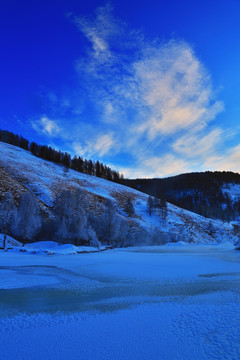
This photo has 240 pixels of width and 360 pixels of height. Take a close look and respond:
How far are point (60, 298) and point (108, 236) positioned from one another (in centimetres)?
5260

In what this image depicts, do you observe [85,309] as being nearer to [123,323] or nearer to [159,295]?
[123,323]

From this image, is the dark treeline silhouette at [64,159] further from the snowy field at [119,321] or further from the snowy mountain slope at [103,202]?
the snowy field at [119,321]

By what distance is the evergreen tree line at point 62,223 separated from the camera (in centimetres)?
4609

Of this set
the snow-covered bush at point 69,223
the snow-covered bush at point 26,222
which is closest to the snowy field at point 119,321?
the snow-covered bush at point 26,222

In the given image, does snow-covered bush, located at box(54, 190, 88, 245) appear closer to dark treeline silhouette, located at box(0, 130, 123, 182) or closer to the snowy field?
the snowy field

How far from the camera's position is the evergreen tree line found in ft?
151

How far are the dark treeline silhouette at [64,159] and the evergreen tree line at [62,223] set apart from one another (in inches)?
3101

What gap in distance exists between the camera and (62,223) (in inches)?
2008

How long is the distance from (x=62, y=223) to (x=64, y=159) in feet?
322

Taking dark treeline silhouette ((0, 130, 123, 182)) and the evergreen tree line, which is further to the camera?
dark treeline silhouette ((0, 130, 123, 182))

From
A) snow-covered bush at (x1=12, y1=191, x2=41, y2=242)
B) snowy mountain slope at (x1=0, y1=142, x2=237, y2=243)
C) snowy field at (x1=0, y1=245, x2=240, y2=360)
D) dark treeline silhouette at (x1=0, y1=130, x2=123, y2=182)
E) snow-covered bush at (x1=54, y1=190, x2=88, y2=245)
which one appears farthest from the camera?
dark treeline silhouette at (x1=0, y1=130, x2=123, y2=182)

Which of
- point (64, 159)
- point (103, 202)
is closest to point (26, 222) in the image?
point (103, 202)

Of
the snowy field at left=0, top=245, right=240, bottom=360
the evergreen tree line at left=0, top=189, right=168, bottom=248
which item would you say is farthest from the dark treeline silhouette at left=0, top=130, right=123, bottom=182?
the snowy field at left=0, top=245, right=240, bottom=360

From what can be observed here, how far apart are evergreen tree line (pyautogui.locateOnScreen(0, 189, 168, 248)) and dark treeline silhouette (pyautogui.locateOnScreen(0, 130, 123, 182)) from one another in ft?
258
